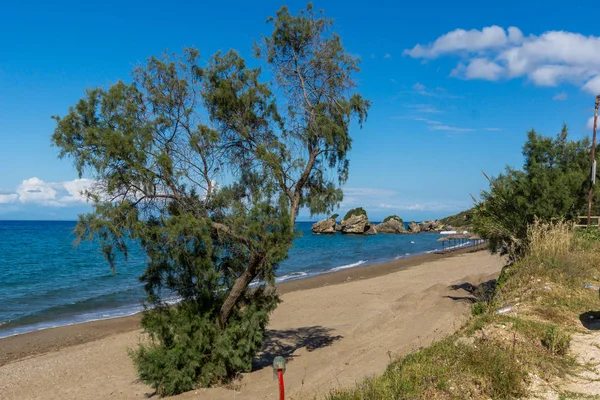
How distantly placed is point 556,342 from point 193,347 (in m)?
6.21

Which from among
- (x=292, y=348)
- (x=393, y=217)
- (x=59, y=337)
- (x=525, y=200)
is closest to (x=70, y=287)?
(x=59, y=337)

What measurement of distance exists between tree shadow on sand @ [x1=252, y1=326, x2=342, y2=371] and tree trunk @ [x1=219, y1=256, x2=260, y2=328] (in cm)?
171

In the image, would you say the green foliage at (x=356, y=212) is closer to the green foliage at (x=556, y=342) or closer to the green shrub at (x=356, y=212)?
the green shrub at (x=356, y=212)

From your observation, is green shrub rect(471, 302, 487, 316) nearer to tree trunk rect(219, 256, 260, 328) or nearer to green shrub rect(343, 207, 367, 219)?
tree trunk rect(219, 256, 260, 328)

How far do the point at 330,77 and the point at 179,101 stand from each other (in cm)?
348

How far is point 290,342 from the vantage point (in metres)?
13.4

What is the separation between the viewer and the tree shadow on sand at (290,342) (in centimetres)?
1189

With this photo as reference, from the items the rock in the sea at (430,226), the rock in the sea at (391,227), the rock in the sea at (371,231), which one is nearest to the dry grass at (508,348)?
the rock in the sea at (371,231)

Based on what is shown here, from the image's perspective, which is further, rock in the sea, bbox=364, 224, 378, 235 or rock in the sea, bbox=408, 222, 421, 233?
rock in the sea, bbox=408, 222, 421, 233

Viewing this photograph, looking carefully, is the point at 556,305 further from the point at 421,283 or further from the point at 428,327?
the point at 421,283

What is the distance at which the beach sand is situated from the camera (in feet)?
32.6

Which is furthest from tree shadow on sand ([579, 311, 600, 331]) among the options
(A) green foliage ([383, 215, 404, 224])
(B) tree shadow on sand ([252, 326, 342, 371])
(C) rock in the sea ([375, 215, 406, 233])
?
(A) green foliage ([383, 215, 404, 224])

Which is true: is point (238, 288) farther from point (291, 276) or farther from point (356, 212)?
point (356, 212)

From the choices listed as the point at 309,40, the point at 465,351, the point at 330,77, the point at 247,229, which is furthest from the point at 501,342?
the point at 309,40
